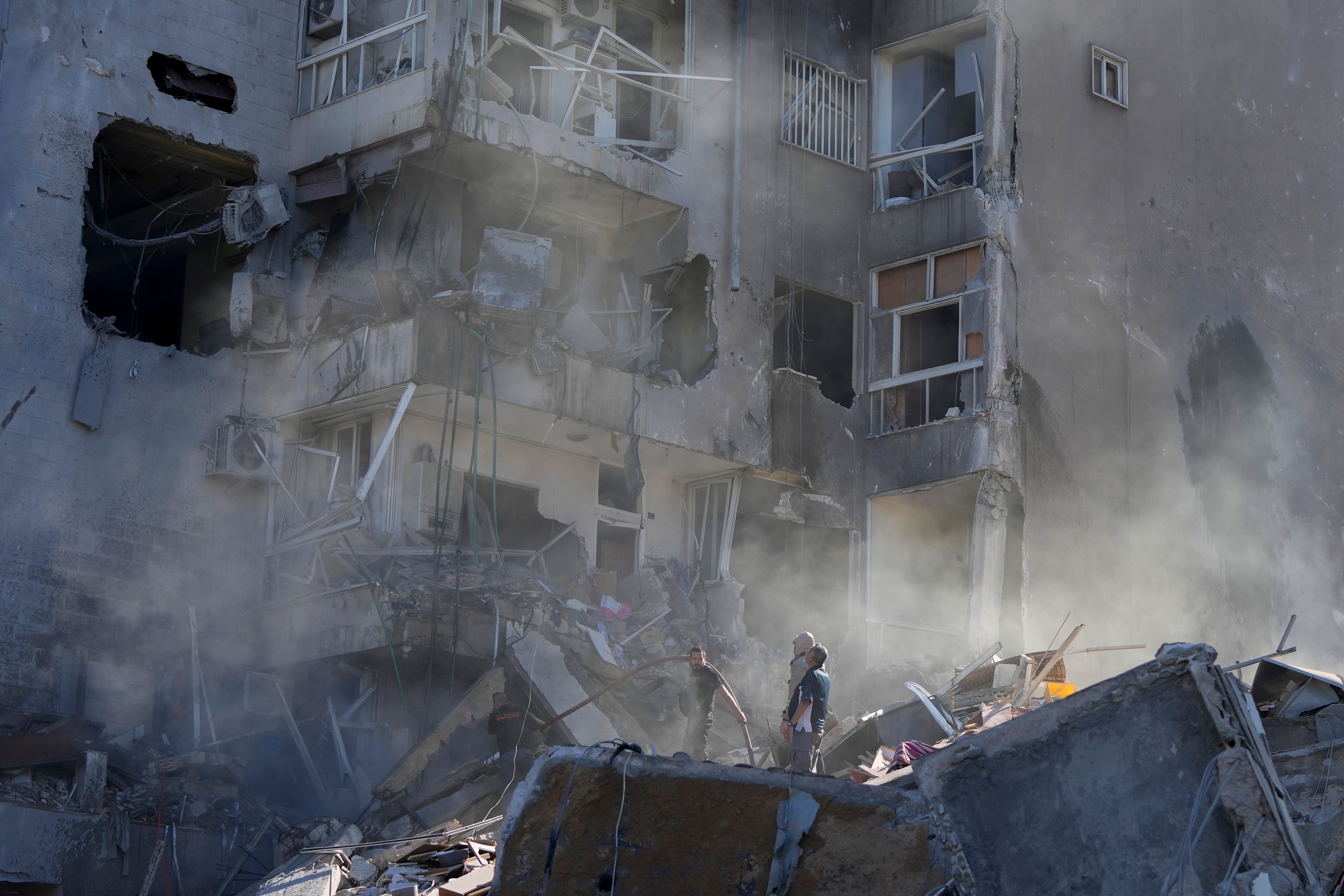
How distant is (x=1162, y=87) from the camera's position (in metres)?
22.0

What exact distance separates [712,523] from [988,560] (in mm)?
3424

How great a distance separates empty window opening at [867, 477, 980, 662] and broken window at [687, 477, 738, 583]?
1.87 m

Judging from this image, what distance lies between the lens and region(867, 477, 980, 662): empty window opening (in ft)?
62.8

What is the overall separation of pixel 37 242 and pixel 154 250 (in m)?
2.54

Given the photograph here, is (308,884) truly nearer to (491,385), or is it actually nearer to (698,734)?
(698,734)

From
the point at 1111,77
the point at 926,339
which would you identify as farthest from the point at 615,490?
the point at 1111,77

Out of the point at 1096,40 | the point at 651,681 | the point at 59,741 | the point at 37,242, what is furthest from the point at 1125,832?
the point at 1096,40

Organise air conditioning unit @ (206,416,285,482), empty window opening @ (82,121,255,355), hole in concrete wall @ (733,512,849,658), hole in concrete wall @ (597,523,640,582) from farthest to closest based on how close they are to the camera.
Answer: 1. hole in concrete wall @ (733,512,849,658)
2. hole in concrete wall @ (597,523,640,582)
3. empty window opening @ (82,121,255,355)
4. air conditioning unit @ (206,416,285,482)

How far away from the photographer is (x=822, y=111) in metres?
20.5

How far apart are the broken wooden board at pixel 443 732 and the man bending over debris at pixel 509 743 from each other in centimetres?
44

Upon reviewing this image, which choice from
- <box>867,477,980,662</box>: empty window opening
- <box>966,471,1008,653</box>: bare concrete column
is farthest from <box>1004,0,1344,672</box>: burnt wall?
<box>867,477,980,662</box>: empty window opening

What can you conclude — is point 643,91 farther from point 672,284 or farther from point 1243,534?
point 1243,534

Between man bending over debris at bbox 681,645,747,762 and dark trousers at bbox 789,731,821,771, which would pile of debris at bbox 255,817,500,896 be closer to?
man bending over debris at bbox 681,645,747,762

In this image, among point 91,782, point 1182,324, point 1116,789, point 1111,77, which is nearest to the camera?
point 1116,789
